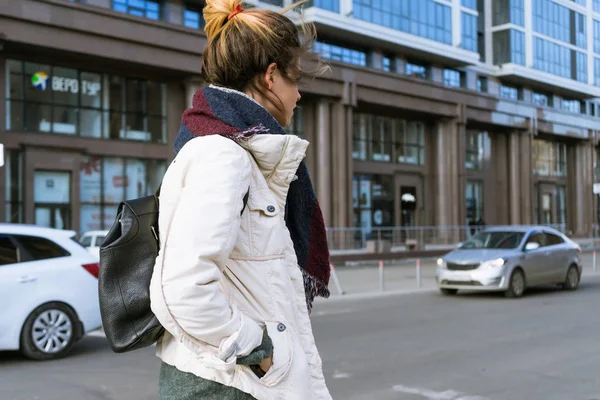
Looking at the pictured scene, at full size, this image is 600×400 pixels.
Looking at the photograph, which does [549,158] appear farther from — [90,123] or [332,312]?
[332,312]

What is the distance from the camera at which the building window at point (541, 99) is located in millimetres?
49747

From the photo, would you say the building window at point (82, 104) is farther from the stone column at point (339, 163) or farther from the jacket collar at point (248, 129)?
the jacket collar at point (248, 129)

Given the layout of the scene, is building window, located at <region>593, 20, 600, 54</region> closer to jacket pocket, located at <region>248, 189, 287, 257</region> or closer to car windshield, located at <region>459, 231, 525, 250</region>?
car windshield, located at <region>459, 231, 525, 250</region>

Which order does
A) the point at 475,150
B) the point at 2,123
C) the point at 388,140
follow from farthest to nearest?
the point at 475,150 → the point at 388,140 → the point at 2,123

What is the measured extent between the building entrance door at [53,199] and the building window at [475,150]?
2807cm

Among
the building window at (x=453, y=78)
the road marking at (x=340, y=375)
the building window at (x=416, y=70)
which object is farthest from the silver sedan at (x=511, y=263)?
the building window at (x=453, y=78)

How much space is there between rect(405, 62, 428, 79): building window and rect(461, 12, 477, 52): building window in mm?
3047

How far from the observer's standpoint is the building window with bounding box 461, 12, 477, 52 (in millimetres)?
41594

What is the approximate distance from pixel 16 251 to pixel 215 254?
23.6ft

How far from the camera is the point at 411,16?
1485 inches

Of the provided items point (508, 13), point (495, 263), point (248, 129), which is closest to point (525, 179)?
point (508, 13)

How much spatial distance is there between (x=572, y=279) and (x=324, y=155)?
18.3 m

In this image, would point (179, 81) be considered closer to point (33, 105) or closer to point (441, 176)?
point (33, 105)

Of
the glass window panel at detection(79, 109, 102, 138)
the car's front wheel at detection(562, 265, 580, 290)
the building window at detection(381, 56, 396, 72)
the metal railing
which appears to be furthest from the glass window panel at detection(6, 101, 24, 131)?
the building window at detection(381, 56, 396, 72)
